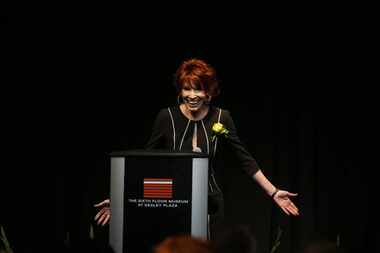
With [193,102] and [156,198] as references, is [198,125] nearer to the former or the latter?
[193,102]

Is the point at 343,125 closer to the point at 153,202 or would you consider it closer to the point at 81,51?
the point at 81,51

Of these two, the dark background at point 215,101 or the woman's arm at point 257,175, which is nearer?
the woman's arm at point 257,175

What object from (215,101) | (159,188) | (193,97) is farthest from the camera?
(215,101)

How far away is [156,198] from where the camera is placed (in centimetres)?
281

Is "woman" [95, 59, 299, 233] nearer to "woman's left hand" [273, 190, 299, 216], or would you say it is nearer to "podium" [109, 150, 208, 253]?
"woman's left hand" [273, 190, 299, 216]

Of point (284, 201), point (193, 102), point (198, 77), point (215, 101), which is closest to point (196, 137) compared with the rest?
point (193, 102)

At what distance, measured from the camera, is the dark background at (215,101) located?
17.0 feet

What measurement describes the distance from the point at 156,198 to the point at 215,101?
2554 mm

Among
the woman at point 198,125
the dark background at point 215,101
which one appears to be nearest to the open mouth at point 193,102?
the woman at point 198,125

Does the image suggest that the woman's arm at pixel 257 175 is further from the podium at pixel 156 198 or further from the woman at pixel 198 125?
the podium at pixel 156 198

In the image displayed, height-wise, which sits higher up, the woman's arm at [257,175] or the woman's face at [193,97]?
the woman's face at [193,97]

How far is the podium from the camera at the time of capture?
2801 mm

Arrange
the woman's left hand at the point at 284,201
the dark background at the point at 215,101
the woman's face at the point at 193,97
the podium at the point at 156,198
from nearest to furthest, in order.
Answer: the podium at the point at 156,198
the woman's face at the point at 193,97
the woman's left hand at the point at 284,201
the dark background at the point at 215,101

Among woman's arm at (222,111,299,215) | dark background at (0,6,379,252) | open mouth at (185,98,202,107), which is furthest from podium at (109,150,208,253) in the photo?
dark background at (0,6,379,252)
